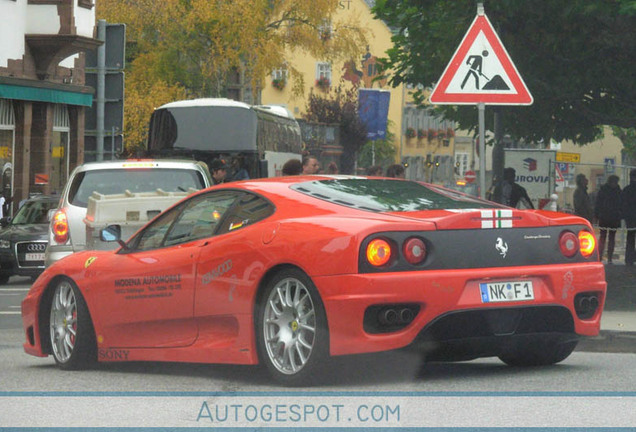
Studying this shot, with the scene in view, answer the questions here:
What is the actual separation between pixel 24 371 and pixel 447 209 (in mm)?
3159

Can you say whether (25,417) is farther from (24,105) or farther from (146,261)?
(24,105)

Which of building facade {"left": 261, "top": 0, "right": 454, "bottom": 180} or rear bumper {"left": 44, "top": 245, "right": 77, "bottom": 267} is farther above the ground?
building facade {"left": 261, "top": 0, "right": 454, "bottom": 180}

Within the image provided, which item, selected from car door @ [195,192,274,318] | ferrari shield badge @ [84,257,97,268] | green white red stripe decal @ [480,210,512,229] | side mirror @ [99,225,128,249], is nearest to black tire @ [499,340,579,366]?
green white red stripe decal @ [480,210,512,229]

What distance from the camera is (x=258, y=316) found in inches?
351

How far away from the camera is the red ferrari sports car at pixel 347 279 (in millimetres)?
8453

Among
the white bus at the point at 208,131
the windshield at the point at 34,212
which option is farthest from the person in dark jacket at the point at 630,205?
the windshield at the point at 34,212

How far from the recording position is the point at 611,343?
494 inches

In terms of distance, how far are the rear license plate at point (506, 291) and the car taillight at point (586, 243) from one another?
55 cm

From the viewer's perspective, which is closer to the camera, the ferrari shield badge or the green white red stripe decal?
the green white red stripe decal

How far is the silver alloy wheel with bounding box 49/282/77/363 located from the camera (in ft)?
34.5

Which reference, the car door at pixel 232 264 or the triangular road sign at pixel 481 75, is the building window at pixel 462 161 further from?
the car door at pixel 232 264

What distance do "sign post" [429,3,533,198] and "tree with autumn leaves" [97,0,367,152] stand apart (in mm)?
39949

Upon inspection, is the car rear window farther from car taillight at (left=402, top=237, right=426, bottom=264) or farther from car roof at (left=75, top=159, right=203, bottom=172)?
car roof at (left=75, top=159, right=203, bottom=172)

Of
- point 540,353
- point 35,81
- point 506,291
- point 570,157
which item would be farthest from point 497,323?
point 570,157
